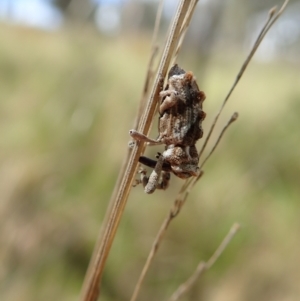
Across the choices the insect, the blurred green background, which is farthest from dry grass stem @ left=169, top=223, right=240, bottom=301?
the blurred green background

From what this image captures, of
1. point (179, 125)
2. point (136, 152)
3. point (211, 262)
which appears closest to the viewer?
point (136, 152)

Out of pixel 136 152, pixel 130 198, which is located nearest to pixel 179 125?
pixel 136 152

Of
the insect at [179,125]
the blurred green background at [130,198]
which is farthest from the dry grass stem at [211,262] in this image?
the blurred green background at [130,198]

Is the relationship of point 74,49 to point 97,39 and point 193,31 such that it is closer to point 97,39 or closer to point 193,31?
point 97,39

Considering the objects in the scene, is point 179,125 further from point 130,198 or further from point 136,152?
point 130,198

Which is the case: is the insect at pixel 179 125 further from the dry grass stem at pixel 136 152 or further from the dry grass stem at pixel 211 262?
the dry grass stem at pixel 211 262

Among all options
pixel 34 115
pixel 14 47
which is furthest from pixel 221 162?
pixel 14 47

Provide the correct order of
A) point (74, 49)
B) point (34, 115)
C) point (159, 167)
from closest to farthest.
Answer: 1. point (159, 167)
2. point (34, 115)
3. point (74, 49)
